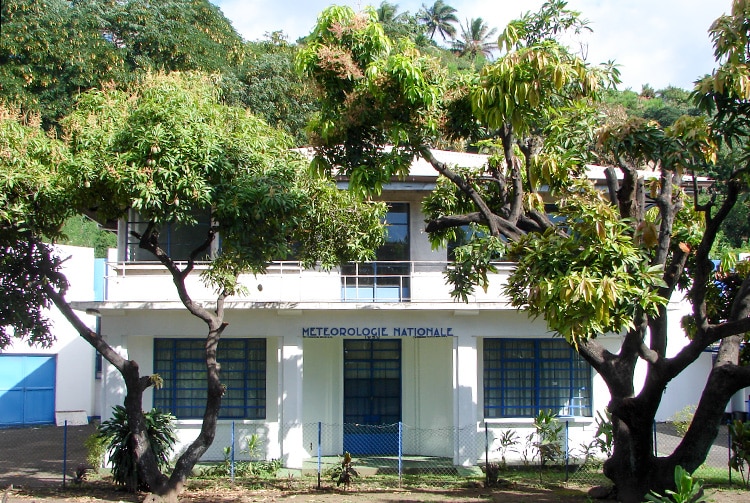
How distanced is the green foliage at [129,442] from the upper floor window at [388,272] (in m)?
4.72

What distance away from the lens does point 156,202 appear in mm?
11750

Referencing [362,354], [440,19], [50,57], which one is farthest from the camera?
[440,19]

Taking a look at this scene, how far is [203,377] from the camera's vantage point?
1780 cm

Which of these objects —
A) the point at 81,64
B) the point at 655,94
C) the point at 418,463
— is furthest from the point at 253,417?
the point at 655,94

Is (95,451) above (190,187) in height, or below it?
below

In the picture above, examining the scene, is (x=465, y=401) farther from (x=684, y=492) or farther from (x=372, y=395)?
(x=684, y=492)

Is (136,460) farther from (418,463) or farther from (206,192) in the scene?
(418,463)

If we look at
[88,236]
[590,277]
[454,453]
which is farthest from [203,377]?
[88,236]

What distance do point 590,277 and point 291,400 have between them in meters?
9.00

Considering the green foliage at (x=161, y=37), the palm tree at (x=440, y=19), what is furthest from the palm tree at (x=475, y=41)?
the green foliage at (x=161, y=37)

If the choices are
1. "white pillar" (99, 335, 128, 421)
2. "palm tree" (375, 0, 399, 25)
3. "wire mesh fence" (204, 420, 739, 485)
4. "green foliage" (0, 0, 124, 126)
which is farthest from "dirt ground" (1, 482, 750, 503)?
"palm tree" (375, 0, 399, 25)

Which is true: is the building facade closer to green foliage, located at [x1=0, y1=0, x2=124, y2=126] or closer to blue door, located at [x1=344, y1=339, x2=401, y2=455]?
green foliage, located at [x1=0, y1=0, x2=124, y2=126]

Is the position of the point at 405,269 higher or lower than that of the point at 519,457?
higher

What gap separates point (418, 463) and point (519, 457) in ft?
6.90
